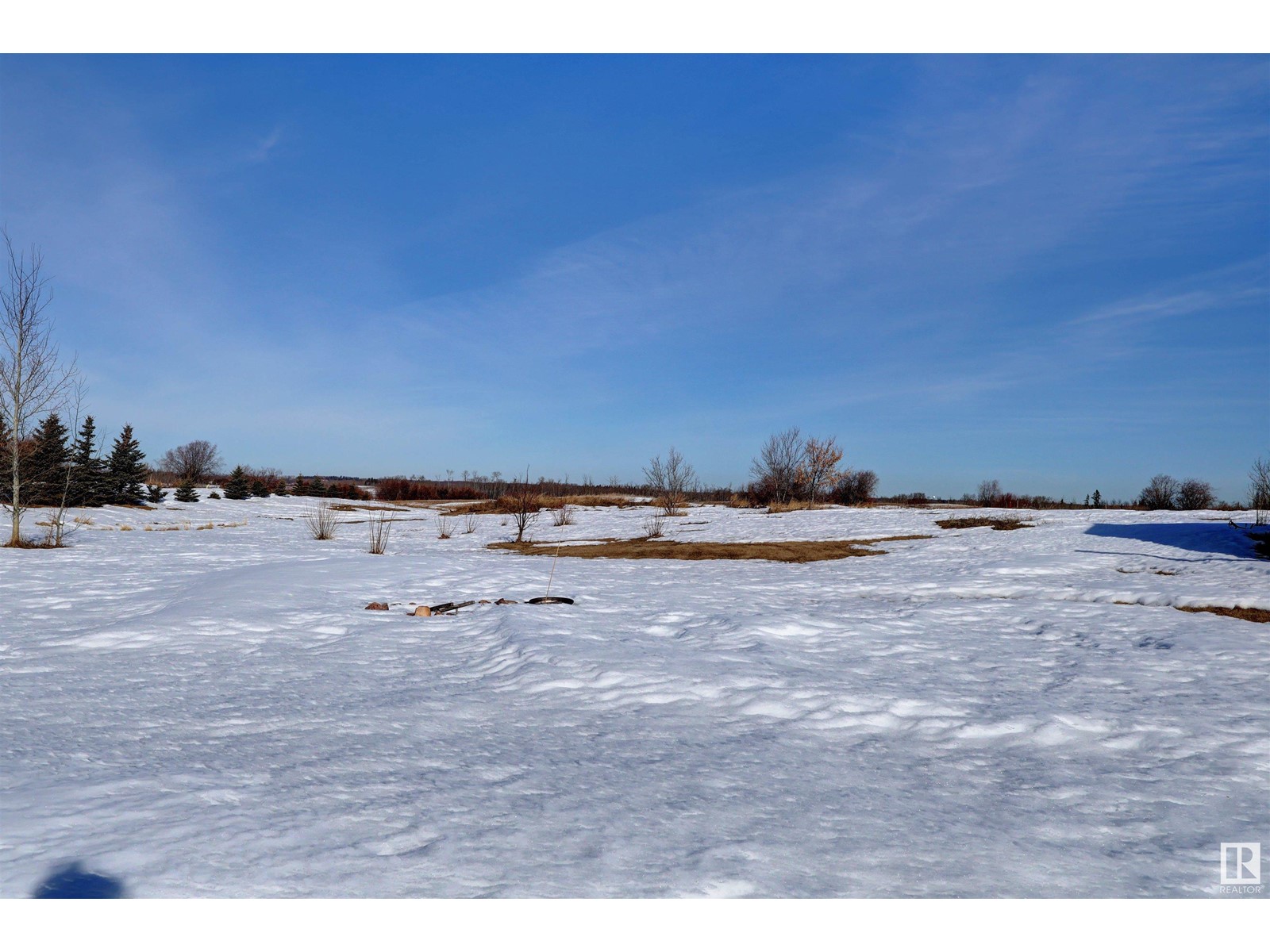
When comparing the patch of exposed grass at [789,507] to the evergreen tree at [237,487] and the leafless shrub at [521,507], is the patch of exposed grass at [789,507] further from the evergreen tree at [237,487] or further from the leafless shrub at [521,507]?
the evergreen tree at [237,487]

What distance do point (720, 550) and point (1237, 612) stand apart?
773 centimetres

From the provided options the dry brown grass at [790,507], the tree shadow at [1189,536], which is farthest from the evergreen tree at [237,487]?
the tree shadow at [1189,536]

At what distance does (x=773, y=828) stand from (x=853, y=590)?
6.21 metres

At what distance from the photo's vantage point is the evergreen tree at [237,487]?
1331 inches

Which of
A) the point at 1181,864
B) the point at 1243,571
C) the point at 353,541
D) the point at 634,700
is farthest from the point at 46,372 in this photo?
the point at 1243,571

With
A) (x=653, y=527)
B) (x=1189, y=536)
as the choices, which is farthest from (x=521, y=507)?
(x=1189, y=536)

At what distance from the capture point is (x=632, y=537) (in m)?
16.8

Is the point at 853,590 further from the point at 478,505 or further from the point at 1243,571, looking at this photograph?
the point at 478,505

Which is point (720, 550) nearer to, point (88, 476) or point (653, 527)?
point (653, 527)

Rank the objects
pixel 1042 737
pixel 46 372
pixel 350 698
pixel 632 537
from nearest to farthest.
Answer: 1. pixel 1042 737
2. pixel 350 698
3. pixel 46 372
4. pixel 632 537

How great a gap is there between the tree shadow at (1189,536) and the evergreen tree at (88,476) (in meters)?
28.0

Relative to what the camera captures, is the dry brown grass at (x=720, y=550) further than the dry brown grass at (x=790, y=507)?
No

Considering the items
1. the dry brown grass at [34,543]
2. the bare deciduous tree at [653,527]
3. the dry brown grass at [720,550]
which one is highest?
the bare deciduous tree at [653,527]

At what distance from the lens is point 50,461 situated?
67.7 feet
